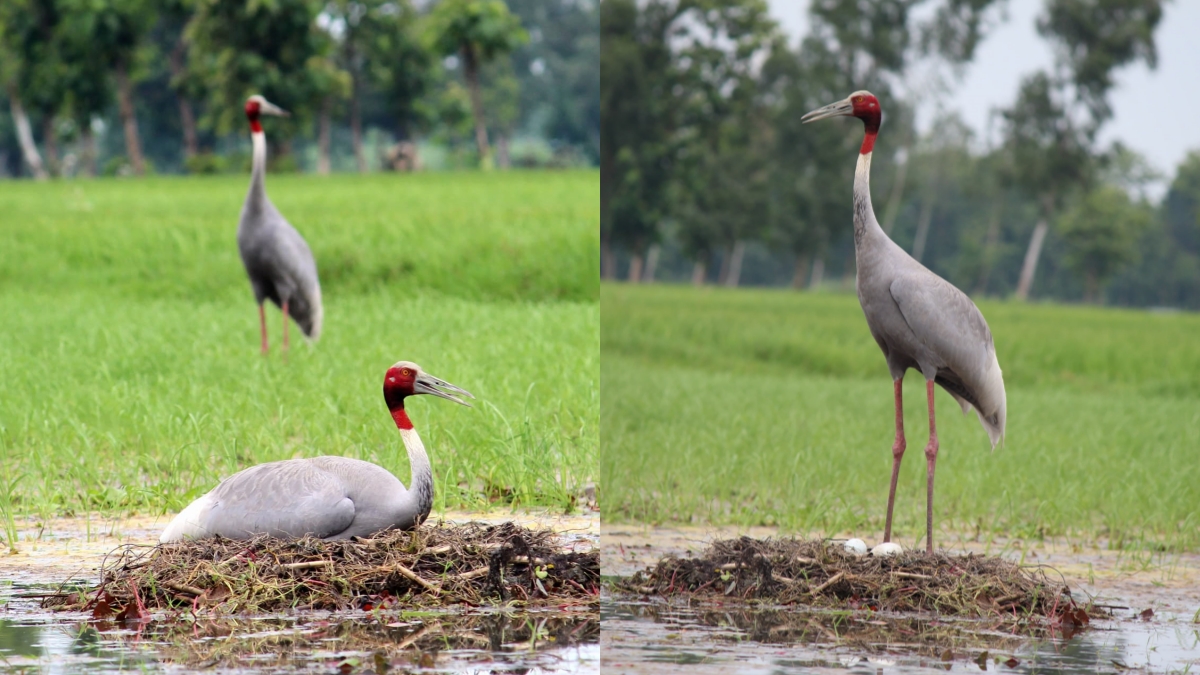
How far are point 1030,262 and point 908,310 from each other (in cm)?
1933

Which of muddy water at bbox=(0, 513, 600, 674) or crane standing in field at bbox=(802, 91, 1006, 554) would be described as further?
crane standing in field at bbox=(802, 91, 1006, 554)

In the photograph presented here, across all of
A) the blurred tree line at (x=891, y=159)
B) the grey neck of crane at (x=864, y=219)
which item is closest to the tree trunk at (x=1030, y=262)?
the blurred tree line at (x=891, y=159)

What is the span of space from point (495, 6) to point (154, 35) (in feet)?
54.3

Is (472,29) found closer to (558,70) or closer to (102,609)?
(558,70)

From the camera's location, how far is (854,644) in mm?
4871

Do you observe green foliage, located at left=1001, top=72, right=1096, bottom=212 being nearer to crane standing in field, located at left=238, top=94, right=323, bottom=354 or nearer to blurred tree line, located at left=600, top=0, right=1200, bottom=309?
blurred tree line, located at left=600, top=0, right=1200, bottom=309

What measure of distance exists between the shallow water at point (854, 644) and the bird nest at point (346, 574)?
337 millimetres

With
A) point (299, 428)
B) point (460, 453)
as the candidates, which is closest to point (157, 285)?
point (299, 428)

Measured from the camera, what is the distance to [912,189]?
945 inches

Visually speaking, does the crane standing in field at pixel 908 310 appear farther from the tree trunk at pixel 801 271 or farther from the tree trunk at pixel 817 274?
the tree trunk at pixel 817 274

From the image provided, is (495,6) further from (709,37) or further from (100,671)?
(100,671)

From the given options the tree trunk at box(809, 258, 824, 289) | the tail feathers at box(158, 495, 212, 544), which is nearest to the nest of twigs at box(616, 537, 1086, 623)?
the tail feathers at box(158, 495, 212, 544)

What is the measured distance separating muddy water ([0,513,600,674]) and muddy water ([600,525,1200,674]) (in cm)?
23

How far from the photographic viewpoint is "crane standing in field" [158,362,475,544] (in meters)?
5.36
